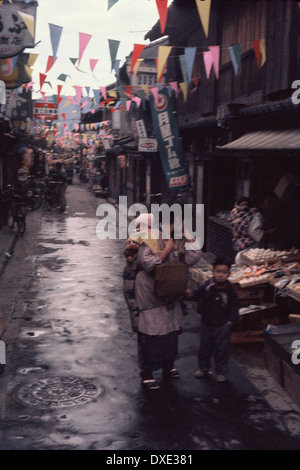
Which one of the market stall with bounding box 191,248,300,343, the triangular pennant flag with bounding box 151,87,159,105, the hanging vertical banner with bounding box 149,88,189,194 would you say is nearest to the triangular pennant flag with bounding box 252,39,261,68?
the market stall with bounding box 191,248,300,343

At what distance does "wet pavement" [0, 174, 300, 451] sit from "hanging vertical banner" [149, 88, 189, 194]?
6.54 meters

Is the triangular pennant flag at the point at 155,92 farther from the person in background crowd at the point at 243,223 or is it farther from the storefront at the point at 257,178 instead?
the person in background crowd at the point at 243,223

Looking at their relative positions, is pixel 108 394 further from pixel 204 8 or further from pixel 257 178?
pixel 257 178

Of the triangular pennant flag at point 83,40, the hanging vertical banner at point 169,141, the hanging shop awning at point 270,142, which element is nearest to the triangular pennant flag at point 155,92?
the hanging vertical banner at point 169,141

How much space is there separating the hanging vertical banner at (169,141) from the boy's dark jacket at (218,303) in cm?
967

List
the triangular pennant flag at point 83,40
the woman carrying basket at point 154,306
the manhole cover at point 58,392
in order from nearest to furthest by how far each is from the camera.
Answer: the manhole cover at point 58,392, the woman carrying basket at point 154,306, the triangular pennant flag at point 83,40

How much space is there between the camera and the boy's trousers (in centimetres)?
582

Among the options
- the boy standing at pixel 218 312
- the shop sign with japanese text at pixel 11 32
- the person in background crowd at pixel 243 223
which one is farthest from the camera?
the shop sign with japanese text at pixel 11 32

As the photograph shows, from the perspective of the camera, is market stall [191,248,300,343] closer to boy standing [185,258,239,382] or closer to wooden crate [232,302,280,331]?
wooden crate [232,302,280,331]

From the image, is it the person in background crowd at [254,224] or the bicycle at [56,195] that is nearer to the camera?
the person in background crowd at [254,224]

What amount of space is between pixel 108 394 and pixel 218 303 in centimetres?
159

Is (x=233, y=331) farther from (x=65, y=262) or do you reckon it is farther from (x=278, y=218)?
(x=65, y=262)

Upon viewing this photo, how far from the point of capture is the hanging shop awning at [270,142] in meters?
7.20

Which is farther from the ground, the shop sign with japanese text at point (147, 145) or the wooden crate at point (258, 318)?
the shop sign with japanese text at point (147, 145)
